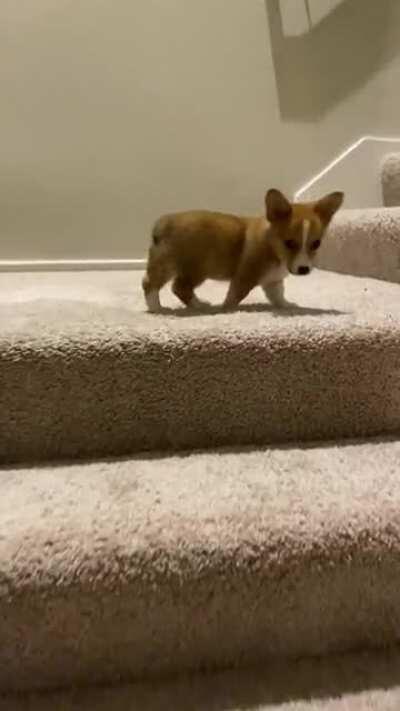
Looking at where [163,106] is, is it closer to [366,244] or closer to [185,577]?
[366,244]

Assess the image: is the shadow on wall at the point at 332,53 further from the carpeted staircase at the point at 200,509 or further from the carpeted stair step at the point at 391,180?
the carpeted staircase at the point at 200,509

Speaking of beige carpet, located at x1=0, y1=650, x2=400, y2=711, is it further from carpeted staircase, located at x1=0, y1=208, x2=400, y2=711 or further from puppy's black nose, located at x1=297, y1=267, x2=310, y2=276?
puppy's black nose, located at x1=297, y1=267, x2=310, y2=276

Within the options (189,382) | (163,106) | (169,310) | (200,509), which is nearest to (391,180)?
(163,106)

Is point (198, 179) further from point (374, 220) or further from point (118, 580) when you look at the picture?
point (118, 580)

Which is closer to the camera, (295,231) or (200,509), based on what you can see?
(200,509)

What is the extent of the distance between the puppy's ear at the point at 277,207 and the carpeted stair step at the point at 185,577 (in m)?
0.46

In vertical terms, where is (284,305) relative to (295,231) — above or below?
below

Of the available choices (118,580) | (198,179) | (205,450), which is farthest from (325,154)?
(118,580)

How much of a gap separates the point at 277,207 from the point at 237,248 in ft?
0.32

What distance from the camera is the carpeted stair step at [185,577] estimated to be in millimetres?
624

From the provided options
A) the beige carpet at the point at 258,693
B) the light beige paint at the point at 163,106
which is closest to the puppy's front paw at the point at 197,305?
the beige carpet at the point at 258,693

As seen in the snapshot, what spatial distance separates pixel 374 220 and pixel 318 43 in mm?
789

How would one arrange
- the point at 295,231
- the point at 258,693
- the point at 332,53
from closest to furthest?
the point at 258,693
the point at 295,231
the point at 332,53

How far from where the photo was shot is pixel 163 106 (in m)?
1.80
